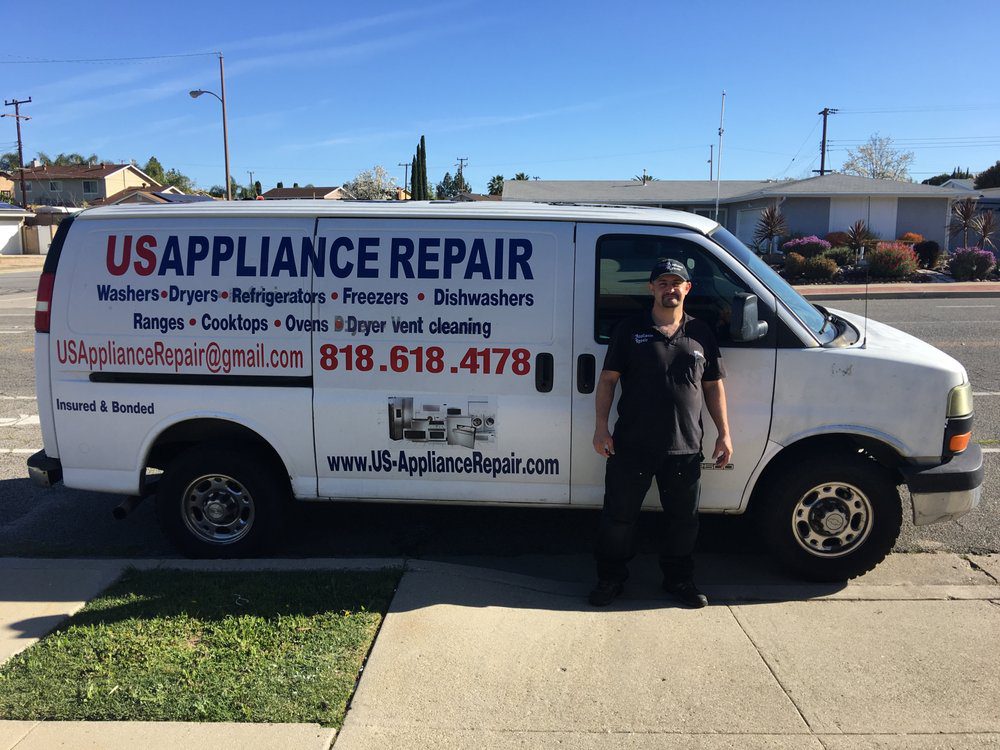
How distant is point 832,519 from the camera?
14.4ft

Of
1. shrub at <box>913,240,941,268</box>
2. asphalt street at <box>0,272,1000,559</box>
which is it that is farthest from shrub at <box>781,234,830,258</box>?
asphalt street at <box>0,272,1000,559</box>

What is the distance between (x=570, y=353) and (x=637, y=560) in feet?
4.68

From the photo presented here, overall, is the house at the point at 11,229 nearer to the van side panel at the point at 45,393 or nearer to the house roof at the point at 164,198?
the house roof at the point at 164,198

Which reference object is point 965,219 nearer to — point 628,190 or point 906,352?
point 628,190

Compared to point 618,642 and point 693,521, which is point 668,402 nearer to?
point 693,521

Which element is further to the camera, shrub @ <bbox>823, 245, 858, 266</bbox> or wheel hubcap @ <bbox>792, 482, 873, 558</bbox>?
shrub @ <bbox>823, 245, 858, 266</bbox>

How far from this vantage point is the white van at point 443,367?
4.28m

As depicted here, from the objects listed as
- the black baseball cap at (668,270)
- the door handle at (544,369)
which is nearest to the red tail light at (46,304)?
the door handle at (544,369)

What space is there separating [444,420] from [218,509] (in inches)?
59.1

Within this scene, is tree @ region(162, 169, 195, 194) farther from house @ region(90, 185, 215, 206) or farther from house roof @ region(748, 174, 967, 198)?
house roof @ region(748, 174, 967, 198)

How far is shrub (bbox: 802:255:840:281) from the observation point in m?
24.9

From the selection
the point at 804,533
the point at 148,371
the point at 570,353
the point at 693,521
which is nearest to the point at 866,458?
the point at 804,533

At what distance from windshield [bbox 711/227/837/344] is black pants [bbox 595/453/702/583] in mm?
991

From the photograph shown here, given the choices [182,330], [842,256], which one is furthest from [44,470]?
[842,256]
